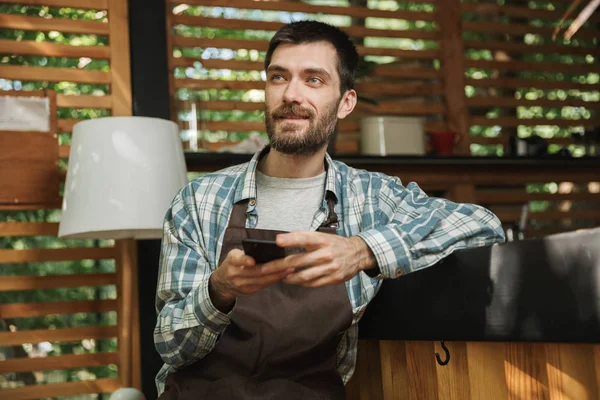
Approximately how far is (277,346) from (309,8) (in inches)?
96.7

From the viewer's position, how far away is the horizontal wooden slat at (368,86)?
3654 millimetres

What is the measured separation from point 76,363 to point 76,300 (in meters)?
0.26

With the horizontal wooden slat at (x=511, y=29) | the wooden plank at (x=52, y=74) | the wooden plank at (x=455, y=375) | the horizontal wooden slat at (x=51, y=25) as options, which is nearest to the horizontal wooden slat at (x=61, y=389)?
the wooden plank at (x=52, y=74)

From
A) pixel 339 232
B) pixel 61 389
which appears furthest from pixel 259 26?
pixel 339 232

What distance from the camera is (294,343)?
1886mm

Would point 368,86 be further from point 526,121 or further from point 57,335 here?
point 57,335

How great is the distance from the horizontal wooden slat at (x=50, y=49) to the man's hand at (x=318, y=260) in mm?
2165

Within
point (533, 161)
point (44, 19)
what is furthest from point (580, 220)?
point (44, 19)

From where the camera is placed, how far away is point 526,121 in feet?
14.2

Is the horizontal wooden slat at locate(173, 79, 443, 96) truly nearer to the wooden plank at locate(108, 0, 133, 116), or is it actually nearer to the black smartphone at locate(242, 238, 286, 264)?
the wooden plank at locate(108, 0, 133, 116)

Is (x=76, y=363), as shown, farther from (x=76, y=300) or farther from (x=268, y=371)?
(x=268, y=371)

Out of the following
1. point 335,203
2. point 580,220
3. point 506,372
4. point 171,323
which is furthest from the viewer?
point 580,220

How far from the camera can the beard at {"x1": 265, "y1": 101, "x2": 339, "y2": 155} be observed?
2191mm

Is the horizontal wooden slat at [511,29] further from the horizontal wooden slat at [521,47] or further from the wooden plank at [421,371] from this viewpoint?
the wooden plank at [421,371]
